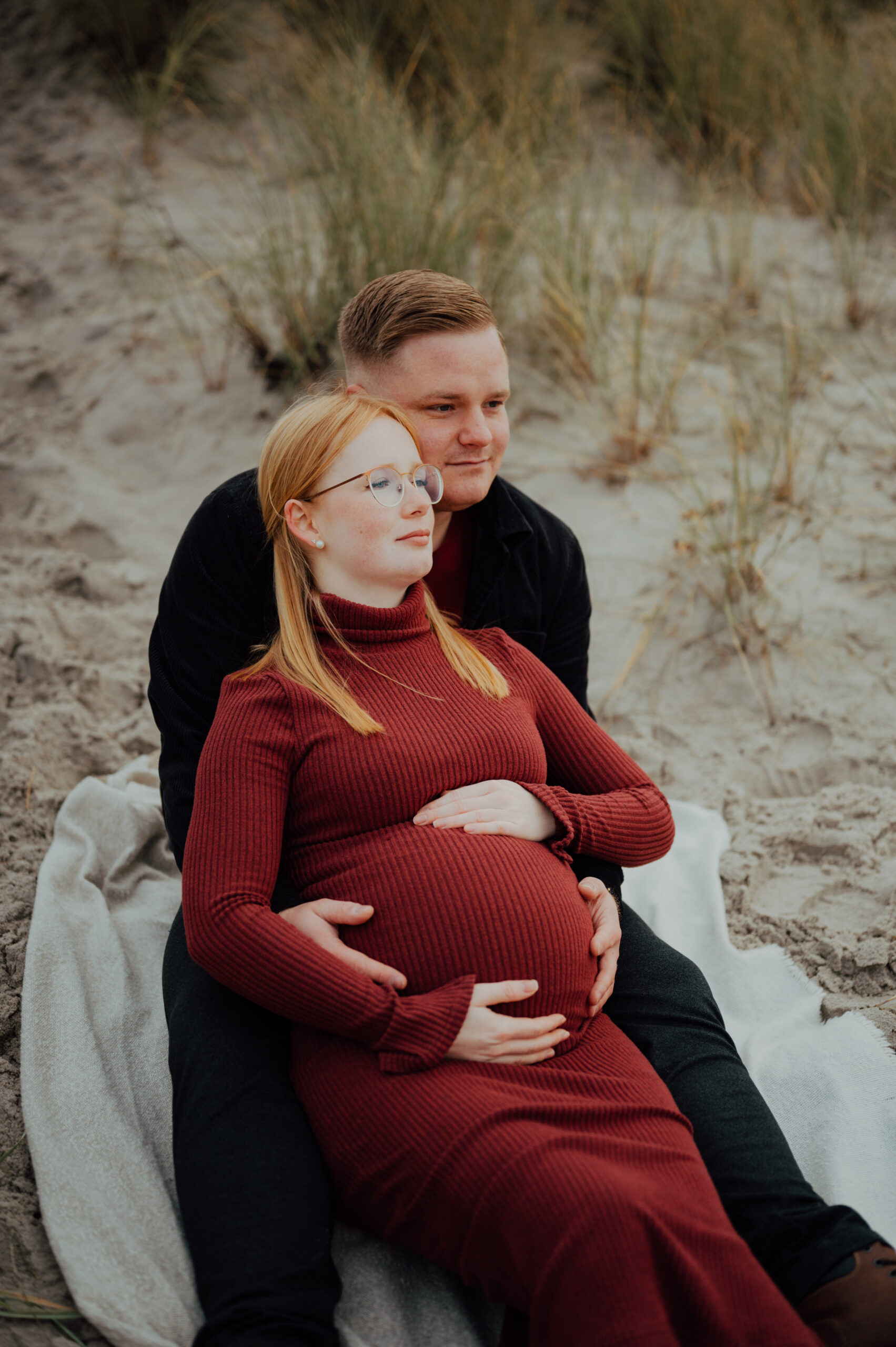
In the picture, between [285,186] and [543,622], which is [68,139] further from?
[543,622]

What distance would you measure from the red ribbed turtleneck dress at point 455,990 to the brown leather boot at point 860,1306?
163mm

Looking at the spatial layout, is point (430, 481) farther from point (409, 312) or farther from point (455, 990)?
point (455, 990)

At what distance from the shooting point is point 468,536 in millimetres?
2438

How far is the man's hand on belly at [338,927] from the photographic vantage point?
1630 mm

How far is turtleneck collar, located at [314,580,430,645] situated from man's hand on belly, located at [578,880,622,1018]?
23.4 inches

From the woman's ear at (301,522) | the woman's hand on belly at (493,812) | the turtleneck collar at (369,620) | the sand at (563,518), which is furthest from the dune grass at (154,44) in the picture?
the woman's hand on belly at (493,812)

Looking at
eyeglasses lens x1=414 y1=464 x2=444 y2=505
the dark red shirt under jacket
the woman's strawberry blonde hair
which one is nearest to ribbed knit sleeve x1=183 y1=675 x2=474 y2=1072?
the dark red shirt under jacket

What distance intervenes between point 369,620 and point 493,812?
0.43 m

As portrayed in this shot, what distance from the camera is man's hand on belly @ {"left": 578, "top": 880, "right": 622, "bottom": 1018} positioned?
5.91 feet

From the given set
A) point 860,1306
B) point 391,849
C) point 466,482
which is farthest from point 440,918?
point 466,482

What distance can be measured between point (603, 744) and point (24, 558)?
2.79 meters

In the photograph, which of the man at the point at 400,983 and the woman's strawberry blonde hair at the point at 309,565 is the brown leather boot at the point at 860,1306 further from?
the woman's strawberry blonde hair at the point at 309,565

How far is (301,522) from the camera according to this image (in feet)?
6.33

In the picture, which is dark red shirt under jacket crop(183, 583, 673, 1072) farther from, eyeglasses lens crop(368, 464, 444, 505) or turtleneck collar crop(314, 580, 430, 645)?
eyeglasses lens crop(368, 464, 444, 505)
